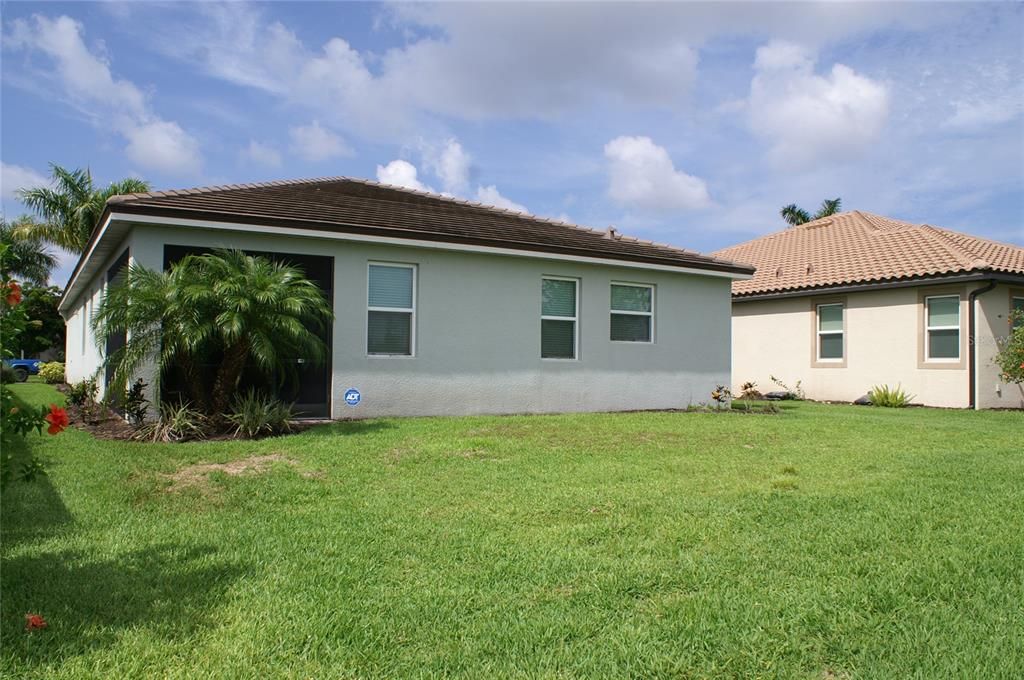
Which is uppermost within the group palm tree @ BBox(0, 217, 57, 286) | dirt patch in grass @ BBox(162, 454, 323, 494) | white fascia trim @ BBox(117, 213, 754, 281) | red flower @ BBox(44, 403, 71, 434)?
palm tree @ BBox(0, 217, 57, 286)

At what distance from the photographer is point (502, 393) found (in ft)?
39.7

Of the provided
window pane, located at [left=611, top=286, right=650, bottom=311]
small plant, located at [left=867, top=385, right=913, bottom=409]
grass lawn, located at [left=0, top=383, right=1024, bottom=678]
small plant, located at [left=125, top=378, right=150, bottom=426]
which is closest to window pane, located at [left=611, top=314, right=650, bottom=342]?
window pane, located at [left=611, top=286, right=650, bottom=311]

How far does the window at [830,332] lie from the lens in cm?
1780

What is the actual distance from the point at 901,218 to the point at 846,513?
20639 mm

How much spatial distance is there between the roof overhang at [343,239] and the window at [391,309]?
1.86ft

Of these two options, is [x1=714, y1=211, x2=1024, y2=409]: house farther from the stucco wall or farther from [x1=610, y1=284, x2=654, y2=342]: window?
[x1=610, y1=284, x2=654, y2=342]: window

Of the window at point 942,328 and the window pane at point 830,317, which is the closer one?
the window at point 942,328

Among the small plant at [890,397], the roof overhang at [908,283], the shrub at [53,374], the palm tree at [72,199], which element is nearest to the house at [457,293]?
the roof overhang at [908,283]

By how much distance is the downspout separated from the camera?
1482cm

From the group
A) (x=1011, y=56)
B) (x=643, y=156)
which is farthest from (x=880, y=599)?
(x=643, y=156)

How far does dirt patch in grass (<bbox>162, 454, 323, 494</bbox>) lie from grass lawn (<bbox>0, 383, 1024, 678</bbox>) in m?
0.05

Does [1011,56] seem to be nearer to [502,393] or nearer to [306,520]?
[502,393]

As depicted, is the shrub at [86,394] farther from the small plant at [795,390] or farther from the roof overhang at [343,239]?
the small plant at [795,390]

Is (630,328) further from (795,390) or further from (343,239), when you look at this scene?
(795,390)
